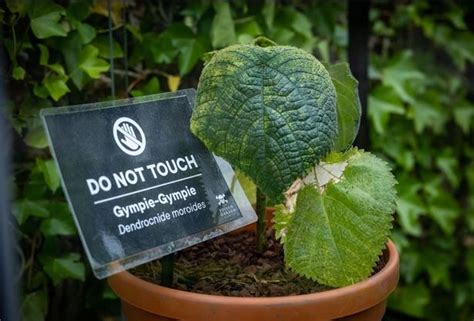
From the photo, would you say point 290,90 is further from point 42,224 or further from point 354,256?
point 42,224

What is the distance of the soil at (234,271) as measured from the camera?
2.47 ft

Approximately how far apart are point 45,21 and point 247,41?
39 cm

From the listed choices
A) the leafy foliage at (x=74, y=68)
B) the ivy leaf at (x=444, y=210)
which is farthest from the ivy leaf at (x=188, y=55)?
the ivy leaf at (x=444, y=210)

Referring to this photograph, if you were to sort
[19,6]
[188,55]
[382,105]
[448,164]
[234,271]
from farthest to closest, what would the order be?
[448,164], [382,105], [188,55], [19,6], [234,271]

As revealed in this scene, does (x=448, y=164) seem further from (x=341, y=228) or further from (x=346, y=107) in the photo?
(x=341, y=228)

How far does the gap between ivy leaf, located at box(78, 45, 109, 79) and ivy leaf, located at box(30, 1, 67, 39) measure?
7 cm

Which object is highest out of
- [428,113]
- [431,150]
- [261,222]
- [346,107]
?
[346,107]

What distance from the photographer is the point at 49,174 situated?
39.7 inches

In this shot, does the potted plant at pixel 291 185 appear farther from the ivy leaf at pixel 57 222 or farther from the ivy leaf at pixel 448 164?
the ivy leaf at pixel 448 164

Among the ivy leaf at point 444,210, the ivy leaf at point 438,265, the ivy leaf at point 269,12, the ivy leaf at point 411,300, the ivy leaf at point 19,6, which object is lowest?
the ivy leaf at point 411,300

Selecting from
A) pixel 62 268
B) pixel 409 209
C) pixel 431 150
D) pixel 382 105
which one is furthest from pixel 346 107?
pixel 431 150

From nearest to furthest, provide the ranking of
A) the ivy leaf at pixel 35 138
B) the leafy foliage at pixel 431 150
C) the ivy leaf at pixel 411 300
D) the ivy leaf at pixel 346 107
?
the ivy leaf at pixel 346 107, the ivy leaf at pixel 35 138, the leafy foliage at pixel 431 150, the ivy leaf at pixel 411 300

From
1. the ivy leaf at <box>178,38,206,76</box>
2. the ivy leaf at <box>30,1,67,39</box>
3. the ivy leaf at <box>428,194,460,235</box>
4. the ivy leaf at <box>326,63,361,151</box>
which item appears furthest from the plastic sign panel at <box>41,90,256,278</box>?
the ivy leaf at <box>428,194,460,235</box>

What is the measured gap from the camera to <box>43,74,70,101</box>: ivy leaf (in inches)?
39.4
